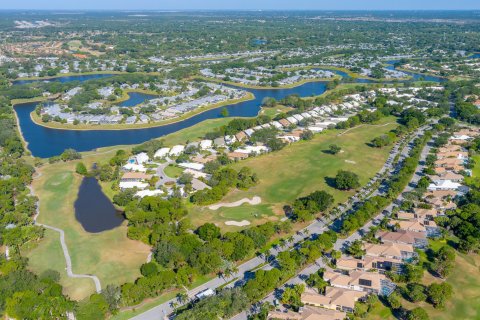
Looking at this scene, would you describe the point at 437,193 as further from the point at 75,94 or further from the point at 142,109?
the point at 75,94

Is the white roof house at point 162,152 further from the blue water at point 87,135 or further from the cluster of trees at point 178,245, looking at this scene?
the cluster of trees at point 178,245

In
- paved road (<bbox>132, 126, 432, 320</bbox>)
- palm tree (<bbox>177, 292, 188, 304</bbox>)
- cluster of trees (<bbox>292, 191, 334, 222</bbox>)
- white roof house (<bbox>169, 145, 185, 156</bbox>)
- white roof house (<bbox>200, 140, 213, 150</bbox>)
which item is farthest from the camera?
white roof house (<bbox>200, 140, 213, 150</bbox>)

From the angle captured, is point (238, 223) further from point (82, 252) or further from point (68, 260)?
point (68, 260)

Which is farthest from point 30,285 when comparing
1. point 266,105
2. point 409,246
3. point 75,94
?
point 75,94

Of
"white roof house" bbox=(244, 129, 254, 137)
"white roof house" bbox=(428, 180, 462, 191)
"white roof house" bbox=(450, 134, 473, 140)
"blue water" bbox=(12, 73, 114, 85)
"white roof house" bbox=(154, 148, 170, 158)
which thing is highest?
"white roof house" bbox=(450, 134, 473, 140)

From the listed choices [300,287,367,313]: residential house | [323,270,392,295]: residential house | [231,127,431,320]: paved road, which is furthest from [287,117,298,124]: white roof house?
[300,287,367,313]: residential house

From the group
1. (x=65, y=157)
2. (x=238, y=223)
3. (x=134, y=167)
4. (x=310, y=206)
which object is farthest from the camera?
(x=65, y=157)

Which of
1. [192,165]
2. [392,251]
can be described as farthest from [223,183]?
[392,251]

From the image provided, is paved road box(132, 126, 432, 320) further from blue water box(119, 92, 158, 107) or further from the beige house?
blue water box(119, 92, 158, 107)
